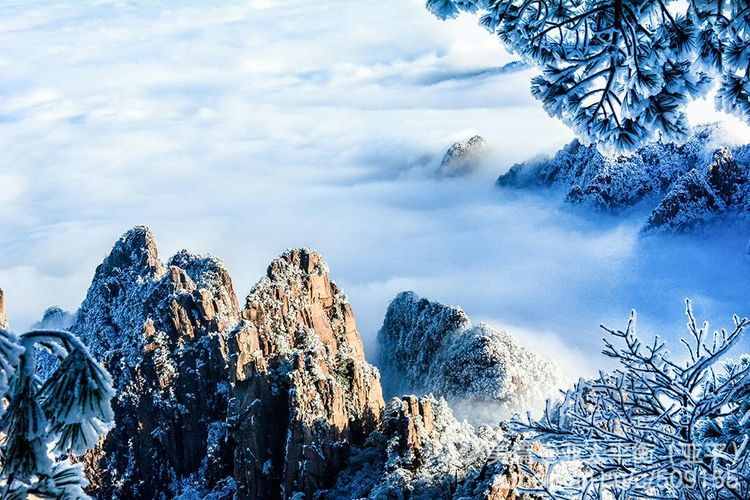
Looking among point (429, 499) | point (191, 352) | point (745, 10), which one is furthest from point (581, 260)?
point (745, 10)

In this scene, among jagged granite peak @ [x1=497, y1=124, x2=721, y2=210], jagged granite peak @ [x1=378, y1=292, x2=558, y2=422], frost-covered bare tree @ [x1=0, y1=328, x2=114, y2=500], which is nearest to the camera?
frost-covered bare tree @ [x1=0, y1=328, x2=114, y2=500]

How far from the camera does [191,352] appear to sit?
5100cm

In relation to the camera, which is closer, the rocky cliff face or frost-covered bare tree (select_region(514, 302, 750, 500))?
frost-covered bare tree (select_region(514, 302, 750, 500))

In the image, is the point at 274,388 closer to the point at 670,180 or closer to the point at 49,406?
the point at 49,406

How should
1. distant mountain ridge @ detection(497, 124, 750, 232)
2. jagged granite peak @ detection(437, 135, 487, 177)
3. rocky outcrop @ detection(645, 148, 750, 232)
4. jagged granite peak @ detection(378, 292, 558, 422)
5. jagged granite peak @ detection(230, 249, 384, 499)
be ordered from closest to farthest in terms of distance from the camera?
jagged granite peak @ detection(230, 249, 384, 499) < jagged granite peak @ detection(378, 292, 558, 422) < rocky outcrop @ detection(645, 148, 750, 232) < distant mountain ridge @ detection(497, 124, 750, 232) < jagged granite peak @ detection(437, 135, 487, 177)

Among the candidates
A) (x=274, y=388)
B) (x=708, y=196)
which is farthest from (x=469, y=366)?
(x=708, y=196)

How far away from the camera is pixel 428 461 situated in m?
27.3

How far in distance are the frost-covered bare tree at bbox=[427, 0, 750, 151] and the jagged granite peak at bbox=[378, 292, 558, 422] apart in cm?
3922

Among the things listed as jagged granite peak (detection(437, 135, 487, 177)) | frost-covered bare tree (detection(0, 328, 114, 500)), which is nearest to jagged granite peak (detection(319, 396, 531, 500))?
frost-covered bare tree (detection(0, 328, 114, 500))

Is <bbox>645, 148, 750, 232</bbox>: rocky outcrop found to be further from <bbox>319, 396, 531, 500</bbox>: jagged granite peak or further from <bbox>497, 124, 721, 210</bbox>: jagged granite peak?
<bbox>319, 396, 531, 500</bbox>: jagged granite peak

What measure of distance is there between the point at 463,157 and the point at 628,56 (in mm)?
163327

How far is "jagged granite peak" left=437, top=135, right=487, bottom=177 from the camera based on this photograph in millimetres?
156500

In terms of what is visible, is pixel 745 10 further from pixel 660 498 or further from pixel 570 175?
pixel 570 175

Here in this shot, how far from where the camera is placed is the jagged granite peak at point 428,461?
2194cm
